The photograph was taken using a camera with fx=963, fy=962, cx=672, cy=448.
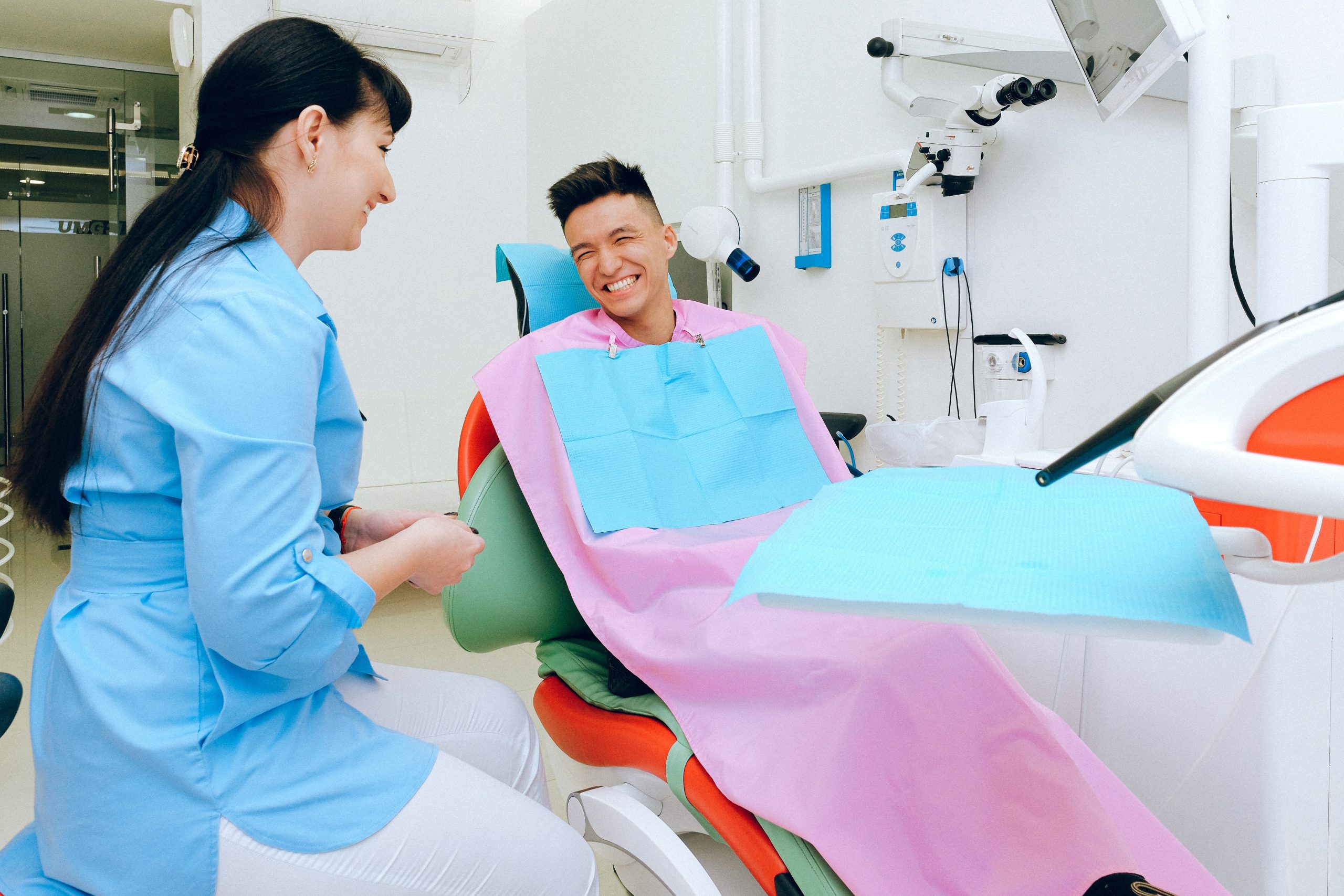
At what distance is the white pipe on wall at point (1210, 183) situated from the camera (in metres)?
1.54

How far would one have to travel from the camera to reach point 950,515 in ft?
2.68

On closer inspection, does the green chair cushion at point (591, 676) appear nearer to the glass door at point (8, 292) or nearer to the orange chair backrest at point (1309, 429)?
the orange chair backrest at point (1309, 429)

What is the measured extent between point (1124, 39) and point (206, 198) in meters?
1.36

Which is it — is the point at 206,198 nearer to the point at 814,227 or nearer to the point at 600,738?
the point at 600,738

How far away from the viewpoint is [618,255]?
2.04 m

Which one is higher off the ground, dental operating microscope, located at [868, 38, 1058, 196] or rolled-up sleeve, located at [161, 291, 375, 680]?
dental operating microscope, located at [868, 38, 1058, 196]

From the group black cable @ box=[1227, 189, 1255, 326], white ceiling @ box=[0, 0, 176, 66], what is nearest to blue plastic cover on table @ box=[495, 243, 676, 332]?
black cable @ box=[1227, 189, 1255, 326]

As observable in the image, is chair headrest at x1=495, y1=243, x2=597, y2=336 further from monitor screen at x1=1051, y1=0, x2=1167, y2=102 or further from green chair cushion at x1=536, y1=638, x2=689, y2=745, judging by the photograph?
monitor screen at x1=1051, y1=0, x2=1167, y2=102

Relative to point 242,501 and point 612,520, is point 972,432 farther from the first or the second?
point 242,501

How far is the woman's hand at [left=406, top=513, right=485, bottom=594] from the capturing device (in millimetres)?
1068

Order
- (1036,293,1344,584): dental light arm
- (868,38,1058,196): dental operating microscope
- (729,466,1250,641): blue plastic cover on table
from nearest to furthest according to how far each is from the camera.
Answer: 1. (1036,293,1344,584): dental light arm
2. (729,466,1250,641): blue plastic cover on table
3. (868,38,1058,196): dental operating microscope

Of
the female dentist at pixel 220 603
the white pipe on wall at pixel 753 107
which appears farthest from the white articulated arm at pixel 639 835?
the white pipe on wall at pixel 753 107

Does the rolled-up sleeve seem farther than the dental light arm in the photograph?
Yes

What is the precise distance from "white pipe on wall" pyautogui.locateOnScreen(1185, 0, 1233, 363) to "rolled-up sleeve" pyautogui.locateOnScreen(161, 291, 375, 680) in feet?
4.43
